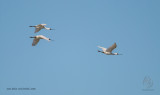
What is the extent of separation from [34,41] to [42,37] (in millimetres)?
2245

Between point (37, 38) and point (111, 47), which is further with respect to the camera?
point (37, 38)

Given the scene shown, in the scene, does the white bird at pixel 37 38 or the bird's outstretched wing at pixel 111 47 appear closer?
the bird's outstretched wing at pixel 111 47

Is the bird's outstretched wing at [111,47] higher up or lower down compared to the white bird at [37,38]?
lower down

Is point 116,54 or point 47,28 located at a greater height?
point 47,28

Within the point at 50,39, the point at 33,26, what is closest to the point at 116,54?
the point at 50,39

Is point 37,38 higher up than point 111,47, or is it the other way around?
point 37,38

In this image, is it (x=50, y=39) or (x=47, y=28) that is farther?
(x=47, y=28)

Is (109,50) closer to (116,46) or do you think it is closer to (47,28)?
(116,46)

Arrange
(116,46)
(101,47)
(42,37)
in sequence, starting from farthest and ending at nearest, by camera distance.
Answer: (42,37)
(101,47)
(116,46)

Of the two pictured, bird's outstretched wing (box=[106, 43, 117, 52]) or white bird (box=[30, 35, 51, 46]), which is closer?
bird's outstretched wing (box=[106, 43, 117, 52])

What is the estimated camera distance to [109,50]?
70438mm

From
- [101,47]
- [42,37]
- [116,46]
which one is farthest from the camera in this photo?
[42,37]

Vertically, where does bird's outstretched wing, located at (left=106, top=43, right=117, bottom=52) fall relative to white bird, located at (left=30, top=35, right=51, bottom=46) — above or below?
below

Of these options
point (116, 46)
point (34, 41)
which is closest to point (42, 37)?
point (34, 41)
